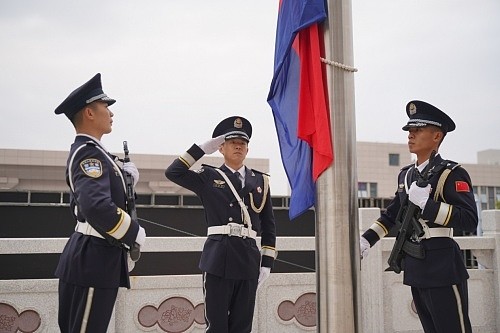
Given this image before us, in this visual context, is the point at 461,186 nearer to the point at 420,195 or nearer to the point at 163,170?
the point at 420,195

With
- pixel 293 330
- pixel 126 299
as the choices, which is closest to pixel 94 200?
pixel 126 299

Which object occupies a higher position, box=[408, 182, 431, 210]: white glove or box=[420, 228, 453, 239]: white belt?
box=[408, 182, 431, 210]: white glove

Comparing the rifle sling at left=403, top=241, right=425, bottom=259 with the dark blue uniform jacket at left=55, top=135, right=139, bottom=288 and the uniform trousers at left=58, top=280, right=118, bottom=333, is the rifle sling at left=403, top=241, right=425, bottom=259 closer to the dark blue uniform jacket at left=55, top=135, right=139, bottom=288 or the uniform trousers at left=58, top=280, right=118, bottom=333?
the dark blue uniform jacket at left=55, top=135, right=139, bottom=288

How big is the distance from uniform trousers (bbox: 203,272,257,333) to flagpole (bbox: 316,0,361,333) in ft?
3.18

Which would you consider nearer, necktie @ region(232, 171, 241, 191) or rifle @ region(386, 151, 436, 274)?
rifle @ region(386, 151, 436, 274)

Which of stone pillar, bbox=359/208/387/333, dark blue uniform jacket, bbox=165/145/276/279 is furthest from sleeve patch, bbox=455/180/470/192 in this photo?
stone pillar, bbox=359/208/387/333

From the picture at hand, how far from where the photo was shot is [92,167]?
9.46ft

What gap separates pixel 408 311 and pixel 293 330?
4.20 ft

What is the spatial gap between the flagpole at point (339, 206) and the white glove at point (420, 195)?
0.83 m

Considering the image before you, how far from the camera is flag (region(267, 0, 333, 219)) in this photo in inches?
111

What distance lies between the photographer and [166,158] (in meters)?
37.1

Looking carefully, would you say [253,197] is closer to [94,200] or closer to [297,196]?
[297,196]

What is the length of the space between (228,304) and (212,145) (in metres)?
1.09

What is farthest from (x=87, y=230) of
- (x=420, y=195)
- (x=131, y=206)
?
(x=420, y=195)
